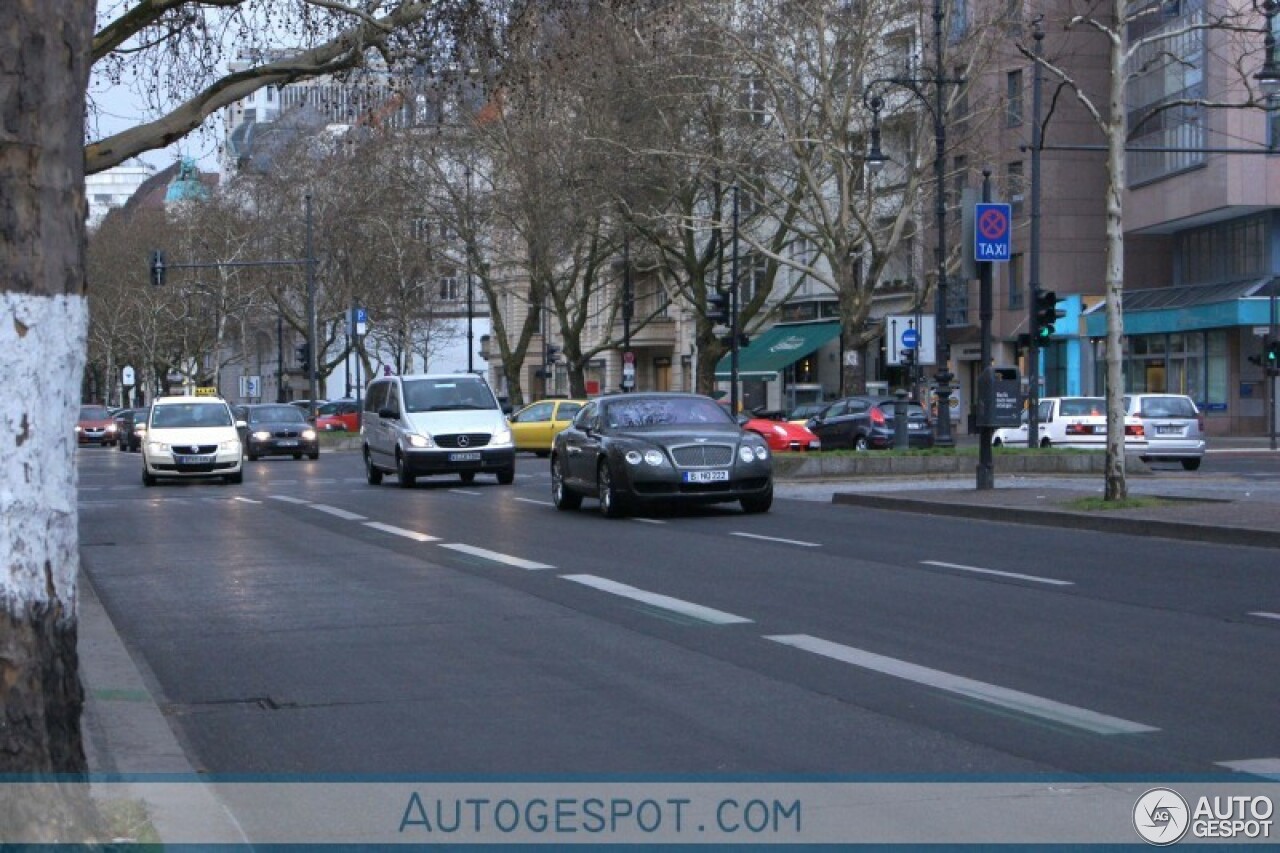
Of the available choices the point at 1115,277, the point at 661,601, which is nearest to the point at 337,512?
the point at 1115,277

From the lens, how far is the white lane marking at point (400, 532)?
63.1 feet

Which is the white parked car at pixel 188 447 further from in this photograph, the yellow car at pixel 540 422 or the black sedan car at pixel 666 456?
the yellow car at pixel 540 422

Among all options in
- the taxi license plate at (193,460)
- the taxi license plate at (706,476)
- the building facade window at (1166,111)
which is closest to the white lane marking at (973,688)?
the taxi license plate at (706,476)

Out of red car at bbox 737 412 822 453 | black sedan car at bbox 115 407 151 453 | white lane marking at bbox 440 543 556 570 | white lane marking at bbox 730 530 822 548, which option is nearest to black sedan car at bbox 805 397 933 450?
red car at bbox 737 412 822 453

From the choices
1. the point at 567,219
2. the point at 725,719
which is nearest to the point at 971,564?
the point at 725,719

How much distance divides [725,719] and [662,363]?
76827 mm

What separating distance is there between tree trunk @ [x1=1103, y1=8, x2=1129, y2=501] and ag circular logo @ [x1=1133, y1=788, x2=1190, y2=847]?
49.0 ft

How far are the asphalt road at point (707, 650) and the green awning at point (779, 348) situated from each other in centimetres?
5096

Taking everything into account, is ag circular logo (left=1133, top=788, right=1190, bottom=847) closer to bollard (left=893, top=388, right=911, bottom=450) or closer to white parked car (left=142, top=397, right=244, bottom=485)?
bollard (left=893, top=388, right=911, bottom=450)

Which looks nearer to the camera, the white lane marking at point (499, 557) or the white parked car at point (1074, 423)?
the white lane marking at point (499, 557)

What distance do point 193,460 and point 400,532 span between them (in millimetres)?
16173

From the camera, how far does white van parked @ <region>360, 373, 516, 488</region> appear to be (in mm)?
31391

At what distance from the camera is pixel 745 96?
45625 mm

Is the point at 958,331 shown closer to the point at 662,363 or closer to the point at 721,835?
the point at 662,363
